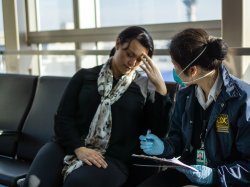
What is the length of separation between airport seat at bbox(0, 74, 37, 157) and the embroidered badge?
1615 millimetres

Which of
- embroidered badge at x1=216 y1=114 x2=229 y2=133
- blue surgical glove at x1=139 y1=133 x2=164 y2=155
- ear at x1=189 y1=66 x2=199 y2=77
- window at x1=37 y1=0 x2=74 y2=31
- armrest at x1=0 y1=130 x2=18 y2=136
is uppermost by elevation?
window at x1=37 y1=0 x2=74 y2=31

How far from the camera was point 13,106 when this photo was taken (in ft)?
9.50

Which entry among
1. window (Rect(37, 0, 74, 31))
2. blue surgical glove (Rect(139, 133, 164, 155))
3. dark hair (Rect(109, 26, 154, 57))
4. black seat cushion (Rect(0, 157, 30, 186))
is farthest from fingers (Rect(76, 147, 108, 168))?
window (Rect(37, 0, 74, 31))

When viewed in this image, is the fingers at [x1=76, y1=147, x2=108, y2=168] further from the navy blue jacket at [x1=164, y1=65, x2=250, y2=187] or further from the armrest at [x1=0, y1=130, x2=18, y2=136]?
the armrest at [x1=0, y1=130, x2=18, y2=136]

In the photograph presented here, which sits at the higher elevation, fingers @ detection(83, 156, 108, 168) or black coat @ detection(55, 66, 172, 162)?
black coat @ detection(55, 66, 172, 162)

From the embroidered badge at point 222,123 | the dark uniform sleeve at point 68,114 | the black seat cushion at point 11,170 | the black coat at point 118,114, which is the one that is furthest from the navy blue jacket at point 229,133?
the black seat cushion at point 11,170

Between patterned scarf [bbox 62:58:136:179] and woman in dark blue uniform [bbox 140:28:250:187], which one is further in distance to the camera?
patterned scarf [bbox 62:58:136:179]

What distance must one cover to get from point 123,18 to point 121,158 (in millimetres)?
1890

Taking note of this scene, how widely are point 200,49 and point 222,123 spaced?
0.31 m

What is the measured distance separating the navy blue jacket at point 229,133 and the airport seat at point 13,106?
147cm

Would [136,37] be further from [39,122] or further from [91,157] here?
[39,122]

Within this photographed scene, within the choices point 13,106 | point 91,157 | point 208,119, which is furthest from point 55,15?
point 208,119

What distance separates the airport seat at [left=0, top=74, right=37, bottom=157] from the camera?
8.98ft

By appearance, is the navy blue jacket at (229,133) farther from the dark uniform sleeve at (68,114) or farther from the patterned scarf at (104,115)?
the dark uniform sleeve at (68,114)
